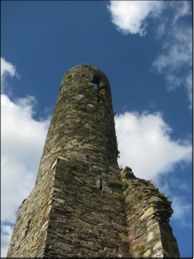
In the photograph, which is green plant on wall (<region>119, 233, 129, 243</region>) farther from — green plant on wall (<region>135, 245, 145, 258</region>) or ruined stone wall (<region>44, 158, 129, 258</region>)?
green plant on wall (<region>135, 245, 145, 258</region>)

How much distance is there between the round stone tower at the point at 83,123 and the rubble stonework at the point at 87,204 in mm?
29

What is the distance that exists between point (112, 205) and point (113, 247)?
1.08m

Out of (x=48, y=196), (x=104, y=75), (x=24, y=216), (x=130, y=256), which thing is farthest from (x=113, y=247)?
(x=104, y=75)

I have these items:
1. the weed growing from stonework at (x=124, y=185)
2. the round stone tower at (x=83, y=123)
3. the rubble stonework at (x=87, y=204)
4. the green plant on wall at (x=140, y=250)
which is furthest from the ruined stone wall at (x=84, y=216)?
the round stone tower at (x=83, y=123)

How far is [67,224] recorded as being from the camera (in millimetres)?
5836

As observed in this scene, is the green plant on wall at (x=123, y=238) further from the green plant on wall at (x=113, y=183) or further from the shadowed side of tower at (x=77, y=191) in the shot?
the green plant on wall at (x=113, y=183)

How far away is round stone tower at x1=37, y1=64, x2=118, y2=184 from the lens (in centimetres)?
809

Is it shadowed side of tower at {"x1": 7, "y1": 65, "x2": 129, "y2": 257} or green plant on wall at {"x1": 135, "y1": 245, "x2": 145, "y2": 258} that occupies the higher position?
shadowed side of tower at {"x1": 7, "y1": 65, "x2": 129, "y2": 257}

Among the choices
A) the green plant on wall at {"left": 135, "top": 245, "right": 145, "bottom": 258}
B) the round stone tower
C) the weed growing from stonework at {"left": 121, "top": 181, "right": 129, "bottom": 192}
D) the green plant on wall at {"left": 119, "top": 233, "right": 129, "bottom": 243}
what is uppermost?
the round stone tower

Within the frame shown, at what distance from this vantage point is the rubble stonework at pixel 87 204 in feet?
18.6

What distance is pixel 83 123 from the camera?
8.78 metres

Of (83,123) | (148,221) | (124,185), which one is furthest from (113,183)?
(83,123)

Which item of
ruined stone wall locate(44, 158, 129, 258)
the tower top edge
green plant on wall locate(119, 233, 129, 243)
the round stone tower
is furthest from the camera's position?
the tower top edge

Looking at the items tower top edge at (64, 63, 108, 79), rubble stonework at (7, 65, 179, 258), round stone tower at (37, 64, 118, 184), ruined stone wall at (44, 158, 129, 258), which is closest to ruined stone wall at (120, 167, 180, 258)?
rubble stonework at (7, 65, 179, 258)
